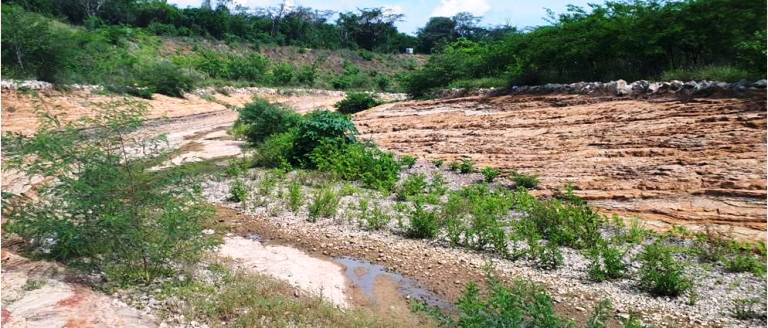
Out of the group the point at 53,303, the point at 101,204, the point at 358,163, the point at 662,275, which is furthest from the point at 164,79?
the point at 662,275

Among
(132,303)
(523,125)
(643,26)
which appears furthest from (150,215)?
(643,26)

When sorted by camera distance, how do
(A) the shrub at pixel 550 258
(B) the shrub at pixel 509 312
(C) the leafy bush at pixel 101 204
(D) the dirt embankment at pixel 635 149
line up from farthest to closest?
(D) the dirt embankment at pixel 635 149 → (A) the shrub at pixel 550 258 → (C) the leafy bush at pixel 101 204 → (B) the shrub at pixel 509 312

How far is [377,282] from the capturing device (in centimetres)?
623

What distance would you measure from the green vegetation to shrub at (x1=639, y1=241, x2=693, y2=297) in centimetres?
519

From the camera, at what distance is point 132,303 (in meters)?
4.78

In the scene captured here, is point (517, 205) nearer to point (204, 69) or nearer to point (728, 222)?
point (728, 222)

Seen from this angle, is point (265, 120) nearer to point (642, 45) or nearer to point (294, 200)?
point (294, 200)

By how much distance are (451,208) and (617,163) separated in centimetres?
315

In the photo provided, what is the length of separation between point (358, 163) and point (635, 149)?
4.99 m

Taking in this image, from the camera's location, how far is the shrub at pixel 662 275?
5.47 m

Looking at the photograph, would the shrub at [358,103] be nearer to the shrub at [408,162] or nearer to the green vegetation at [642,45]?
the green vegetation at [642,45]

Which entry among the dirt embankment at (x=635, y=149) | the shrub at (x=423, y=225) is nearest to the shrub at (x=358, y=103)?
the dirt embankment at (x=635, y=149)

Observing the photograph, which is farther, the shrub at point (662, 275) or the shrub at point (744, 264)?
the shrub at point (744, 264)

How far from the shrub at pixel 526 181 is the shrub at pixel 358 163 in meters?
2.18
